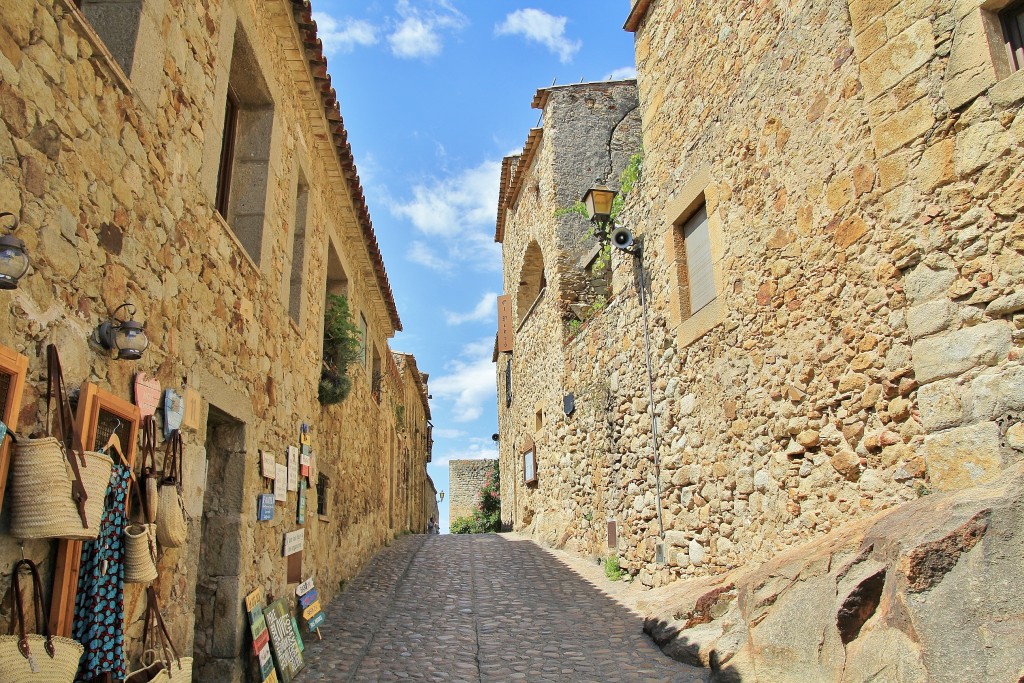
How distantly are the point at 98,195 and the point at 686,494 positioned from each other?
546 cm

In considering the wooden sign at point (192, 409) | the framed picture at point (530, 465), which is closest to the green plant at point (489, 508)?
the framed picture at point (530, 465)

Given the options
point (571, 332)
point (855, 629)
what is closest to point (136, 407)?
point (855, 629)

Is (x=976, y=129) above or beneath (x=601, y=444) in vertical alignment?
above

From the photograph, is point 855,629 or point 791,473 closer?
point 855,629

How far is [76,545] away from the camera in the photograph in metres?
2.69

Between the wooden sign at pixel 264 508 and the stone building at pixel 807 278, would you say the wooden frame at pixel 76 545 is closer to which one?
the wooden sign at pixel 264 508

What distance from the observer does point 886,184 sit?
13.8 feet

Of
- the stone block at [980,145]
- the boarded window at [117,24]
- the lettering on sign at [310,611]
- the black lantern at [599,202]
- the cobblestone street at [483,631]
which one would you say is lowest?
the cobblestone street at [483,631]

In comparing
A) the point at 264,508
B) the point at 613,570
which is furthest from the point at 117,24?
the point at 613,570

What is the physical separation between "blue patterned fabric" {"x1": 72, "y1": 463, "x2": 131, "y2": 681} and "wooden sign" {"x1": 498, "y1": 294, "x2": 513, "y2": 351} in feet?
43.0

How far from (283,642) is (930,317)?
180 inches

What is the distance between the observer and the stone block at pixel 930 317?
3799mm

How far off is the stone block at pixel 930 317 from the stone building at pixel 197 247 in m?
3.97

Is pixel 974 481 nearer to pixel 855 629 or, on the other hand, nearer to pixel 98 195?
pixel 855 629
